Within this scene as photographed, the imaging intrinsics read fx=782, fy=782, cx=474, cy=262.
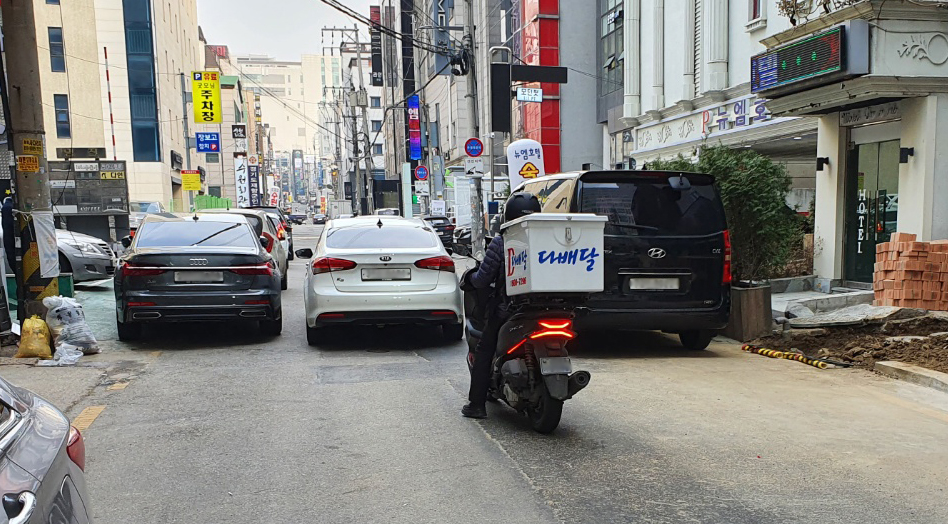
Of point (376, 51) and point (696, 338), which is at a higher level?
point (376, 51)

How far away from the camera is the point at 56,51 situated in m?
42.2

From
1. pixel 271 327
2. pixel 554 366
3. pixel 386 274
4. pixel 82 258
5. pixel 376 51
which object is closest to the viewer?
pixel 554 366

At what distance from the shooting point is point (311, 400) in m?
6.64

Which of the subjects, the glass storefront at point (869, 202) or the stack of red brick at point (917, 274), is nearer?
the stack of red brick at point (917, 274)

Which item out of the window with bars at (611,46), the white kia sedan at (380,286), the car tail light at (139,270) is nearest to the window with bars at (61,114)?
the window with bars at (611,46)

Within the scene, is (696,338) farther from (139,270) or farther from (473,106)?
(473,106)

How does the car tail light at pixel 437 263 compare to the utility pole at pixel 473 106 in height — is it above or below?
below

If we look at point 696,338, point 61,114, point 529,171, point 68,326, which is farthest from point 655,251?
point 61,114

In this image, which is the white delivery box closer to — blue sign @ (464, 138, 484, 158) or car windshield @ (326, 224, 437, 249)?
car windshield @ (326, 224, 437, 249)

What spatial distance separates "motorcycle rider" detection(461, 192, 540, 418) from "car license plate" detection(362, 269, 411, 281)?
3272 mm

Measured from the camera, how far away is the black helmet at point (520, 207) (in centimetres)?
549

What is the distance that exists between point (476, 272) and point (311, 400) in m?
2.09

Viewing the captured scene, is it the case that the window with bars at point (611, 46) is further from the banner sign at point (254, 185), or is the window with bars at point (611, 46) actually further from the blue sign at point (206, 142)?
the banner sign at point (254, 185)

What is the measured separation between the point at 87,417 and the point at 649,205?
5746 millimetres
